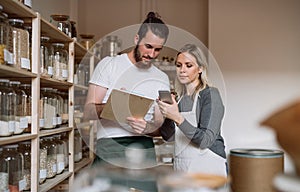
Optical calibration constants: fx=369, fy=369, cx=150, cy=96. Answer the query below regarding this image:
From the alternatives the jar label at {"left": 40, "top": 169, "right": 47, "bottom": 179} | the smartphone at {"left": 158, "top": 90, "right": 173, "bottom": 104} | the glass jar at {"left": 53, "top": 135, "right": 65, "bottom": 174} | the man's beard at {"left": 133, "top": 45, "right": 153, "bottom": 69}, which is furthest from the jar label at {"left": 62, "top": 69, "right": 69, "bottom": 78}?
the smartphone at {"left": 158, "top": 90, "right": 173, "bottom": 104}

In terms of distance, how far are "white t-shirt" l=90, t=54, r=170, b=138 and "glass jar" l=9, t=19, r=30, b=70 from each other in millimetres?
323

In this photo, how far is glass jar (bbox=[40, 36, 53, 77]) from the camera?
190cm

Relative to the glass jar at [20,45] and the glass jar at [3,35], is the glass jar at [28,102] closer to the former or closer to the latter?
the glass jar at [20,45]

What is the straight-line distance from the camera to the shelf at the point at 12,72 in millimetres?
1322

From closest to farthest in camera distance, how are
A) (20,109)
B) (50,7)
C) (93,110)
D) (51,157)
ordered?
1. (93,110)
2. (20,109)
3. (51,157)
4. (50,7)

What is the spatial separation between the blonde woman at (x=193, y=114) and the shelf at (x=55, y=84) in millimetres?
912

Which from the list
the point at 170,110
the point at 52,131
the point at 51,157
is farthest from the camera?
the point at 51,157

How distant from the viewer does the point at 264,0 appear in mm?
2934

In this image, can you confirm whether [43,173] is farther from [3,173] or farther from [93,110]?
[93,110]

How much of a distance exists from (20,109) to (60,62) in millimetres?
677

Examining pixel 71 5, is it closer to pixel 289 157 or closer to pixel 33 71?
pixel 33 71

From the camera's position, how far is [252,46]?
293 cm

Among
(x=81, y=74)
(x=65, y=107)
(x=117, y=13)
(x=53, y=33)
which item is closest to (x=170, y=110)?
(x=53, y=33)

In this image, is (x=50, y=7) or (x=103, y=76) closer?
(x=103, y=76)
